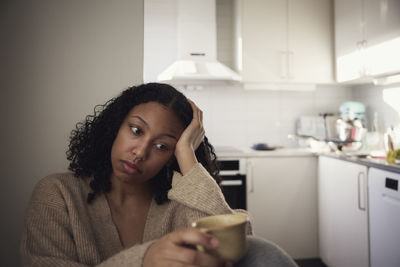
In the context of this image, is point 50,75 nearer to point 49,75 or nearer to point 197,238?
point 49,75

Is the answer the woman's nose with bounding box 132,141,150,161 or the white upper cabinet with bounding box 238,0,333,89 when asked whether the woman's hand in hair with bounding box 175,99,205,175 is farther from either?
the white upper cabinet with bounding box 238,0,333,89

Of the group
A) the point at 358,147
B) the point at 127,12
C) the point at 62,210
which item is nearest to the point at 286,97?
the point at 358,147

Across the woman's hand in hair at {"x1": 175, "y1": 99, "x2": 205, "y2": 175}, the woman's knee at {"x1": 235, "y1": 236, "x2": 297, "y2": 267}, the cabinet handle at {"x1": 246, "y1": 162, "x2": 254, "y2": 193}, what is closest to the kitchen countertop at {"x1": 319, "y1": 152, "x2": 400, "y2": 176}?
the cabinet handle at {"x1": 246, "y1": 162, "x2": 254, "y2": 193}

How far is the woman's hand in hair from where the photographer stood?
35.4 inches

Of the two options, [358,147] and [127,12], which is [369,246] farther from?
[127,12]

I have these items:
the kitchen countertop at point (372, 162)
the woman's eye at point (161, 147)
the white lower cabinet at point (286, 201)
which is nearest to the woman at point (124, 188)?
the woman's eye at point (161, 147)

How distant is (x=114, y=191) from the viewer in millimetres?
953

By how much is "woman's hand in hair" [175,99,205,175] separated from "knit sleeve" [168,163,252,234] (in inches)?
2.9

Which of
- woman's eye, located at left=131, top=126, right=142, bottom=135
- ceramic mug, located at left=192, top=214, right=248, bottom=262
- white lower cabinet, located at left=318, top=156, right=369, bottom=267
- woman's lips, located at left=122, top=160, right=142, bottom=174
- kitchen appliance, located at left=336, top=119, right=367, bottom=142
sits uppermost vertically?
kitchen appliance, located at left=336, top=119, right=367, bottom=142

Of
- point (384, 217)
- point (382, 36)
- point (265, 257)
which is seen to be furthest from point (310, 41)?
point (265, 257)

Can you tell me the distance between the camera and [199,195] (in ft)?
2.58

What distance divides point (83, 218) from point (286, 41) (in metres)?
2.54

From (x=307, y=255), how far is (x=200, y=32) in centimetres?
219

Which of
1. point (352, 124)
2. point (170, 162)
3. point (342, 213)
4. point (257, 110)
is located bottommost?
point (342, 213)
